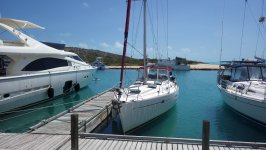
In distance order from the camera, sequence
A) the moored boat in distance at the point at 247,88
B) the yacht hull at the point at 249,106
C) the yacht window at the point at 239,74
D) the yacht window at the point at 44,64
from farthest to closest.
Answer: the yacht window at the point at 239,74 < the yacht window at the point at 44,64 < the moored boat in distance at the point at 247,88 < the yacht hull at the point at 249,106

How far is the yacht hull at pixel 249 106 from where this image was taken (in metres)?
14.2

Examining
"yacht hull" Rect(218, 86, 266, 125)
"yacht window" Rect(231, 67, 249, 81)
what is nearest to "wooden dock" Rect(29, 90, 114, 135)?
"yacht hull" Rect(218, 86, 266, 125)

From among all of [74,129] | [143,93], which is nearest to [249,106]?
[143,93]

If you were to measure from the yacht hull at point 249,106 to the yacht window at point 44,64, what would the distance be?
13.7 meters

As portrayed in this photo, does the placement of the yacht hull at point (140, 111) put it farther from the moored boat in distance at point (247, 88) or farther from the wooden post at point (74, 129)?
the wooden post at point (74, 129)

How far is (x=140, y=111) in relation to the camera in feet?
43.8

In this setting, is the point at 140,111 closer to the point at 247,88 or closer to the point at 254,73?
the point at 247,88

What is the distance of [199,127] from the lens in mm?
15258

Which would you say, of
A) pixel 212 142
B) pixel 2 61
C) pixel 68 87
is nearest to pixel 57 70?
pixel 68 87

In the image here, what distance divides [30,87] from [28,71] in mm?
1242

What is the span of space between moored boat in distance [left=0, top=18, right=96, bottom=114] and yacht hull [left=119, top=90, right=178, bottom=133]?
7.81 metres

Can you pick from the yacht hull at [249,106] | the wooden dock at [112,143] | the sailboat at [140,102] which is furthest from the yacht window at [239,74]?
the wooden dock at [112,143]

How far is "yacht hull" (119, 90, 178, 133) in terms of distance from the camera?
1241 centimetres

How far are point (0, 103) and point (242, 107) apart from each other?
14363mm
